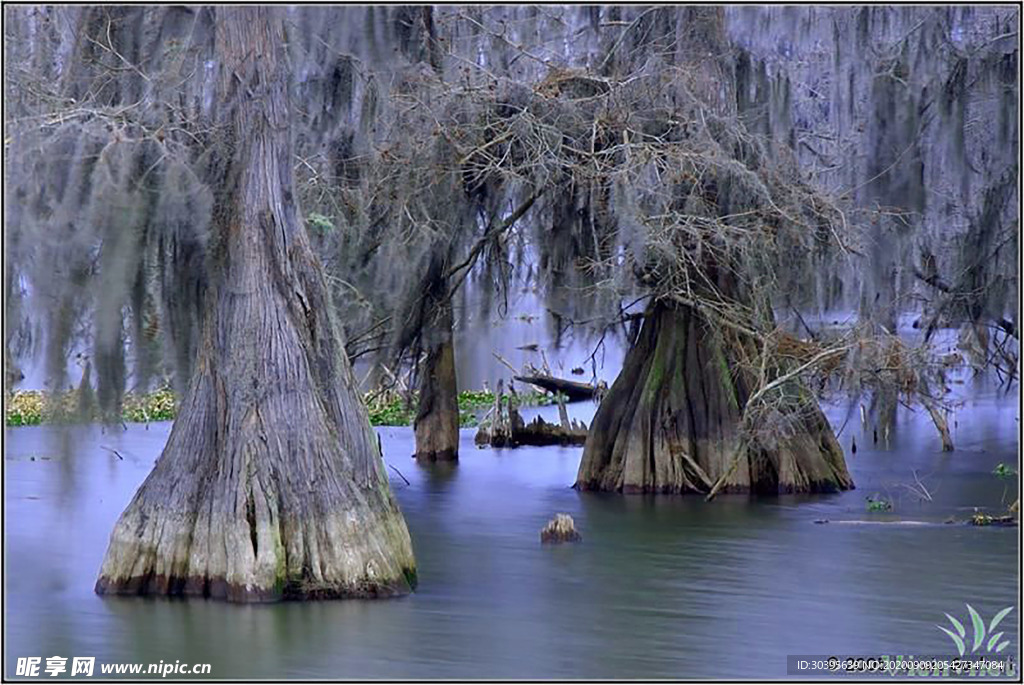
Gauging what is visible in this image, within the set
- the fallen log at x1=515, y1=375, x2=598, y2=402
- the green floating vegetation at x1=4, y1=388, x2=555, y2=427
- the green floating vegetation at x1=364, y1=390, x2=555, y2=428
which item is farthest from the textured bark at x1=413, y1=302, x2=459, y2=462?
the fallen log at x1=515, y1=375, x2=598, y2=402

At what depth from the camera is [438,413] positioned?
803 inches

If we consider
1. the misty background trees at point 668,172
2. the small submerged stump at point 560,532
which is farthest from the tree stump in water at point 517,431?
the small submerged stump at point 560,532

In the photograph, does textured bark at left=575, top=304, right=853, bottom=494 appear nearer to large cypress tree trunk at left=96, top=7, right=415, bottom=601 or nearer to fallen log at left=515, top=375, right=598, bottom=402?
large cypress tree trunk at left=96, top=7, right=415, bottom=601

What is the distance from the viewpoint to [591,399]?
28.2 meters

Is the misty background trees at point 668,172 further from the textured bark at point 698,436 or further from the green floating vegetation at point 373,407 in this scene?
the green floating vegetation at point 373,407

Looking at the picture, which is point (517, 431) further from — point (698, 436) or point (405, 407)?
point (698, 436)

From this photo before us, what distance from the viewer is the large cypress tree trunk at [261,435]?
421 inches

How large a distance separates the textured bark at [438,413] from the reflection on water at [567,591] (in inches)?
74.8

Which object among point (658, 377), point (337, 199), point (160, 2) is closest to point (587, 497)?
point (658, 377)

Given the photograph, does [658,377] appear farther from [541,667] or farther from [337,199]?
[541,667]

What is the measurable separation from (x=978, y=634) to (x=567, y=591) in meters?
2.89

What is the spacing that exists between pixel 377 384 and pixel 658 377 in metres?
4.48

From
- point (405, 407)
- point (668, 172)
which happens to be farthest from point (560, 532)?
point (405, 407)

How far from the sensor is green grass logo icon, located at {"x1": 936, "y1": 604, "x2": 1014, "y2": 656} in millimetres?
10328
